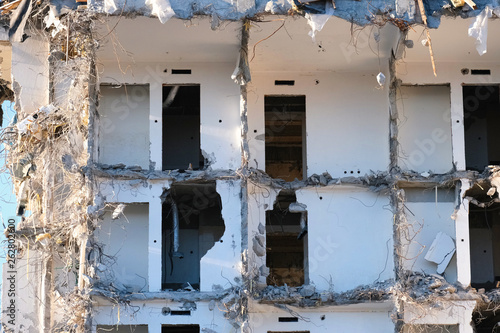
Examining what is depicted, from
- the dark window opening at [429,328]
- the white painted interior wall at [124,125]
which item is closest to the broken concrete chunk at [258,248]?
the white painted interior wall at [124,125]

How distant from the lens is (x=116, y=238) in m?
19.9

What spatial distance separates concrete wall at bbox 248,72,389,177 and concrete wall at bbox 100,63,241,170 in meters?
0.62

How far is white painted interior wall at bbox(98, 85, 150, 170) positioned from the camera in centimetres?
2031

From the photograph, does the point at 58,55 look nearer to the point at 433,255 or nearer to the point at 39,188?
the point at 39,188

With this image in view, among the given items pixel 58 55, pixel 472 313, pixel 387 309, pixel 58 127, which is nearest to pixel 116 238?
pixel 58 127

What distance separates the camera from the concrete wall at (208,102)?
782 inches

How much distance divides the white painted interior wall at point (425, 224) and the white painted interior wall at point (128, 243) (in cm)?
533

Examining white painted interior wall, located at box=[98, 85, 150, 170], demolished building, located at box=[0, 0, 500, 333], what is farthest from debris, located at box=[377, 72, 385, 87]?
white painted interior wall, located at box=[98, 85, 150, 170]

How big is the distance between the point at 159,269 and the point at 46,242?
8.59ft

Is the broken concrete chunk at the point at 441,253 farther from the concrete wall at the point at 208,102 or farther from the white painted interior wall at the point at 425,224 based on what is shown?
the concrete wall at the point at 208,102

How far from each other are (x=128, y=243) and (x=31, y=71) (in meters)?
4.24

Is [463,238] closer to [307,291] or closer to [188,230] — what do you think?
[307,291]

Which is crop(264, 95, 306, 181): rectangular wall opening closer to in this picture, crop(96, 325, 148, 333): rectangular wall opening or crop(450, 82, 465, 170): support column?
crop(450, 82, 465, 170): support column

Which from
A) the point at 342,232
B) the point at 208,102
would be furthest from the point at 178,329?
the point at 208,102
